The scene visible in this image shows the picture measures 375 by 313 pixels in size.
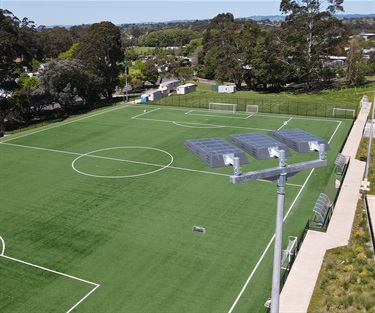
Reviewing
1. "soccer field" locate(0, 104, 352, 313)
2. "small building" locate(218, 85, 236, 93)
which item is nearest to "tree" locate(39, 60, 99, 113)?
"soccer field" locate(0, 104, 352, 313)

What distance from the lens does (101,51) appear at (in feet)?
228

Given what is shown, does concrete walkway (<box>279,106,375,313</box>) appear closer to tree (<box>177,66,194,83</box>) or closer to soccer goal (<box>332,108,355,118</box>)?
soccer goal (<box>332,108,355,118</box>)

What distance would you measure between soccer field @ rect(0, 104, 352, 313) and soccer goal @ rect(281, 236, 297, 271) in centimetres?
83

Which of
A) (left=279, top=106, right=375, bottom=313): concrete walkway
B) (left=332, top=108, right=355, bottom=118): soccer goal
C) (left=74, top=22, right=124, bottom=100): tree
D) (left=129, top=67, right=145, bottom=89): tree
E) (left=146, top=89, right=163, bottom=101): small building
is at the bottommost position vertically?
(left=279, top=106, right=375, bottom=313): concrete walkway

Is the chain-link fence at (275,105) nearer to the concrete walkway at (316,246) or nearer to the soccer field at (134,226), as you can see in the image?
the soccer field at (134,226)

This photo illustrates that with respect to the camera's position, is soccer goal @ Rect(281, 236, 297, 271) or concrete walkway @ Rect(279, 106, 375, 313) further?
soccer goal @ Rect(281, 236, 297, 271)

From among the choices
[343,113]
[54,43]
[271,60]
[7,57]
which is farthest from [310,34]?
[54,43]

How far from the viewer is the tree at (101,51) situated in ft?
225

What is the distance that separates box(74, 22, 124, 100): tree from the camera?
68500 mm

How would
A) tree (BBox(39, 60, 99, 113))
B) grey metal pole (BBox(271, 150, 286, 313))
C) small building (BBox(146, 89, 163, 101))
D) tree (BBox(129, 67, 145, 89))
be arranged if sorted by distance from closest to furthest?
grey metal pole (BBox(271, 150, 286, 313)) → tree (BBox(39, 60, 99, 113)) → small building (BBox(146, 89, 163, 101)) → tree (BBox(129, 67, 145, 89))

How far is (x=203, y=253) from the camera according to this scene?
22.7 m

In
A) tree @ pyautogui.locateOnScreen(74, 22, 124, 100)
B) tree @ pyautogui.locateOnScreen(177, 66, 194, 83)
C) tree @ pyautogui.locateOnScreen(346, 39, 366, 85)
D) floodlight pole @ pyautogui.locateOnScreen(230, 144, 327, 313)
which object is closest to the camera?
floodlight pole @ pyautogui.locateOnScreen(230, 144, 327, 313)

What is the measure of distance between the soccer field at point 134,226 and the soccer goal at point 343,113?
36.1ft

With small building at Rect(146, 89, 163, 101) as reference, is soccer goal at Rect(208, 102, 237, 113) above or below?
below
